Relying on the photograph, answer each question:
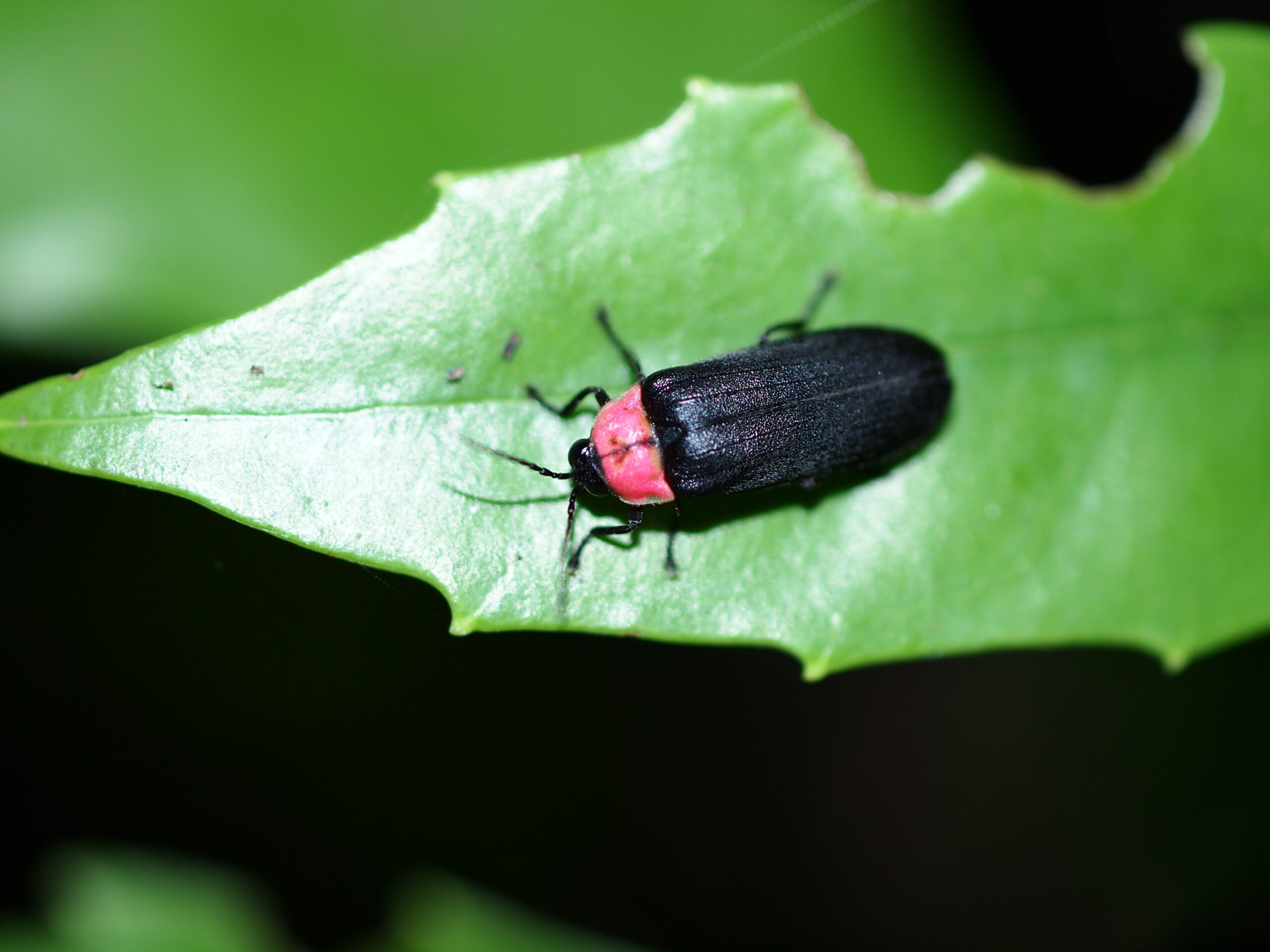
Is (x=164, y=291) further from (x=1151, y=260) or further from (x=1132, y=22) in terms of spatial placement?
(x=1132, y=22)

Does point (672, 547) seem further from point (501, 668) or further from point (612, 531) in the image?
point (501, 668)

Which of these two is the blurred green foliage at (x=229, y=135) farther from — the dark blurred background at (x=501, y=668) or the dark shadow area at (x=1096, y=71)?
the dark shadow area at (x=1096, y=71)

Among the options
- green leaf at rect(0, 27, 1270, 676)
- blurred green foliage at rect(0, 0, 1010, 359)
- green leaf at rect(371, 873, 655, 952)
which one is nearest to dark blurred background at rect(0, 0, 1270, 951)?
blurred green foliage at rect(0, 0, 1010, 359)

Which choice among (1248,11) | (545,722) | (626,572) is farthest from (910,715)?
(1248,11)

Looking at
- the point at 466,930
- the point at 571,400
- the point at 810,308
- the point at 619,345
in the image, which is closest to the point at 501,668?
the point at 466,930

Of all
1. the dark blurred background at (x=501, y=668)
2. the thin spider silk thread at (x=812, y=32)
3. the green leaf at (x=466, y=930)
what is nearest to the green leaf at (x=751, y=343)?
the dark blurred background at (x=501, y=668)

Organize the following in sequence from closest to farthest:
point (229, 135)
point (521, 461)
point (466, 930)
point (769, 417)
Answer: point (521, 461), point (769, 417), point (229, 135), point (466, 930)

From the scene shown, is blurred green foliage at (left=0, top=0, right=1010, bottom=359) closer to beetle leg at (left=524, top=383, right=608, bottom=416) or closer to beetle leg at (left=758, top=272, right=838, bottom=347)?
beetle leg at (left=524, top=383, right=608, bottom=416)
